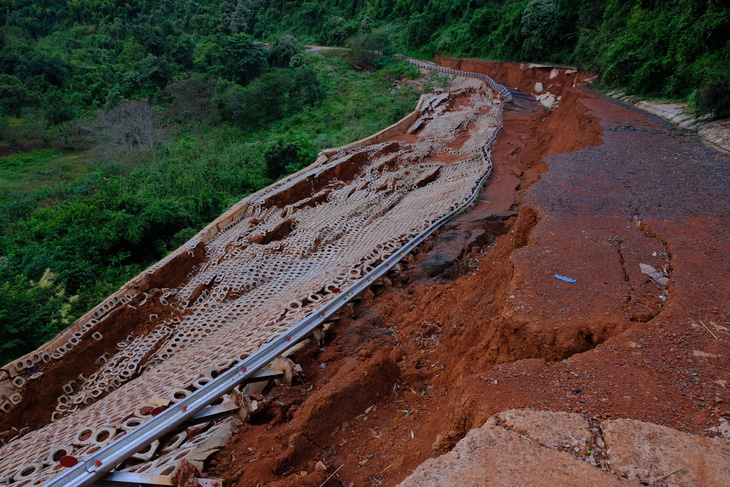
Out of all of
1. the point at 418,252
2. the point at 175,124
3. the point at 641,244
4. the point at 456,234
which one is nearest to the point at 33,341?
the point at 418,252

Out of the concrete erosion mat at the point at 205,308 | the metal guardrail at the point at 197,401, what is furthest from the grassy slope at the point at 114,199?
the metal guardrail at the point at 197,401

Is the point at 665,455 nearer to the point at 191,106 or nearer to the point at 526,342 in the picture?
the point at 526,342

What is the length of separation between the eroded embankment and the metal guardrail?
180 millimetres

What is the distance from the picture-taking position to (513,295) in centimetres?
301

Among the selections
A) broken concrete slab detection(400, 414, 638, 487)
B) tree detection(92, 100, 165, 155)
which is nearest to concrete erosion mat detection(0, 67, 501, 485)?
broken concrete slab detection(400, 414, 638, 487)

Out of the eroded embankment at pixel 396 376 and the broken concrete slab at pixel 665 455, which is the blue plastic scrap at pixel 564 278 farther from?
the broken concrete slab at pixel 665 455

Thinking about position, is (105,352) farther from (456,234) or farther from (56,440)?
(456,234)

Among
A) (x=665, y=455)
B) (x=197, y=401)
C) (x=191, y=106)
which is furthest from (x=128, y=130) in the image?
(x=665, y=455)

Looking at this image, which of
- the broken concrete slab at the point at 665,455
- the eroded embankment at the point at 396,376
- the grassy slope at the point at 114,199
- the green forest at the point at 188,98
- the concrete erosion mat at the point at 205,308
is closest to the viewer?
the broken concrete slab at the point at 665,455

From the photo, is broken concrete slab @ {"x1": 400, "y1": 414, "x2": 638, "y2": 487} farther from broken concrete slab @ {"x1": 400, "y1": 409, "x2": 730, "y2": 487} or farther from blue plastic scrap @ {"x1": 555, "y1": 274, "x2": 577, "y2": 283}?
blue plastic scrap @ {"x1": 555, "y1": 274, "x2": 577, "y2": 283}

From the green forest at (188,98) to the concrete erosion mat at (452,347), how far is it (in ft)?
6.27

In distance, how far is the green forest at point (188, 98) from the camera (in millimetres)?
7770

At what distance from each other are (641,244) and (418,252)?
2.49m

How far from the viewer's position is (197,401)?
115 inches
